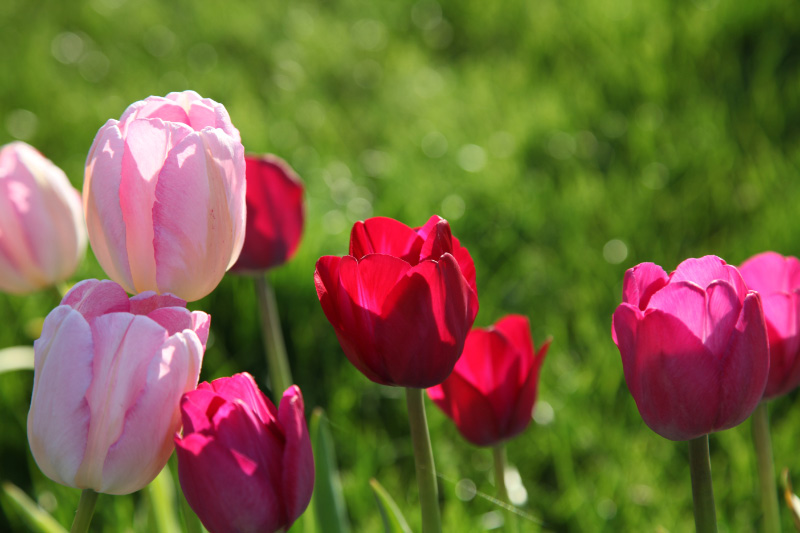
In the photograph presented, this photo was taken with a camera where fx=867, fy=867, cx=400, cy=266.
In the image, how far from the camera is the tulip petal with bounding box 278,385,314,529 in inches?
17.5

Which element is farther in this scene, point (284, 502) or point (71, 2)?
point (71, 2)

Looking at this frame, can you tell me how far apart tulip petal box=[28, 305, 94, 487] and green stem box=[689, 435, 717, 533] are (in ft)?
1.05

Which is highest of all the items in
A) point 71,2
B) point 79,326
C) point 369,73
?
point 71,2

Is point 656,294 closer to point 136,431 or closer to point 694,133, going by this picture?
point 136,431

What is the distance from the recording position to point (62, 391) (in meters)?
0.44

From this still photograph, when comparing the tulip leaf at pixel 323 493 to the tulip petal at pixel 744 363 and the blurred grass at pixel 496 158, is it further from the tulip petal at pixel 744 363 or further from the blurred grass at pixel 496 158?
the tulip petal at pixel 744 363

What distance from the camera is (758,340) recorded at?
0.45 metres

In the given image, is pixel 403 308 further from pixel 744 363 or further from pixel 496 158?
pixel 496 158

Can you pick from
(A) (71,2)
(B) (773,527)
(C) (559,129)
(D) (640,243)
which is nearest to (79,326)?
(B) (773,527)

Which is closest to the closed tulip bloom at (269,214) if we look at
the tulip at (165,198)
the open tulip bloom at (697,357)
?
the tulip at (165,198)

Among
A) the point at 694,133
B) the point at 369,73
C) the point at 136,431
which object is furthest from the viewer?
the point at 369,73

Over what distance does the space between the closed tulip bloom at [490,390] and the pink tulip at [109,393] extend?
247mm

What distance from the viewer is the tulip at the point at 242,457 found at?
0.44 meters

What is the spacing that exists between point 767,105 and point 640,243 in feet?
1.77
